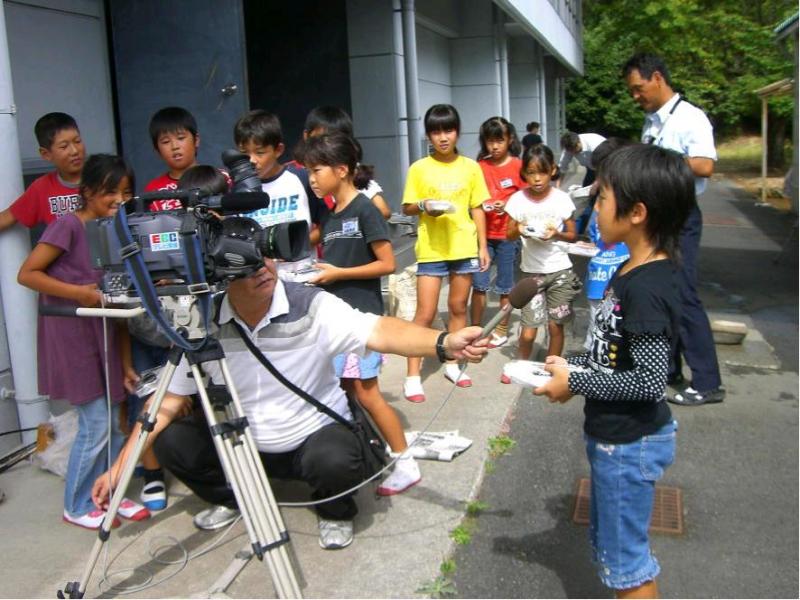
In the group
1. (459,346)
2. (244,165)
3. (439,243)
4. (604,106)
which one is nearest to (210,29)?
(439,243)

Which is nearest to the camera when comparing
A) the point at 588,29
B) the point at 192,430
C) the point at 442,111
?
the point at 192,430

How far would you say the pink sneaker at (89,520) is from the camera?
3.48 m

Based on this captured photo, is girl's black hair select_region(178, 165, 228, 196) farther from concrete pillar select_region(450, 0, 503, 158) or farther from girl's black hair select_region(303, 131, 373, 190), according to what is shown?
concrete pillar select_region(450, 0, 503, 158)

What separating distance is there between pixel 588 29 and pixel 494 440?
3884 centimetres

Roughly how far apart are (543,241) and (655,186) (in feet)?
9.15

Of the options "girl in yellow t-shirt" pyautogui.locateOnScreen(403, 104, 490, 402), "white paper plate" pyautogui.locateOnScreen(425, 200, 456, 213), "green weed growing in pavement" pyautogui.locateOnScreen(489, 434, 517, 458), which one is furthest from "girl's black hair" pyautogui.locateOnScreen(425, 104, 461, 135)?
"green weed growing in pavement" pyautogui.locateOnScreen(489, 434, 517, 458)

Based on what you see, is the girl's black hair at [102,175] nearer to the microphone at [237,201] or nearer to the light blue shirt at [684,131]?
the microphone at [237,201]

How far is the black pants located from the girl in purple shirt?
409mm

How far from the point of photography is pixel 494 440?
433cm

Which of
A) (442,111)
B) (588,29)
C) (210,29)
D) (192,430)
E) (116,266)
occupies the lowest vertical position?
(192,430)

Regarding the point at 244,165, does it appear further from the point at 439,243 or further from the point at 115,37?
the point at 115,37

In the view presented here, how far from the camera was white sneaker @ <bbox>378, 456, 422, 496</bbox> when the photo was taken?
3.68 m

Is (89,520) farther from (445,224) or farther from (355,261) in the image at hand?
(445,224)

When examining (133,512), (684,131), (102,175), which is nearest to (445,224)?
(684,131)
